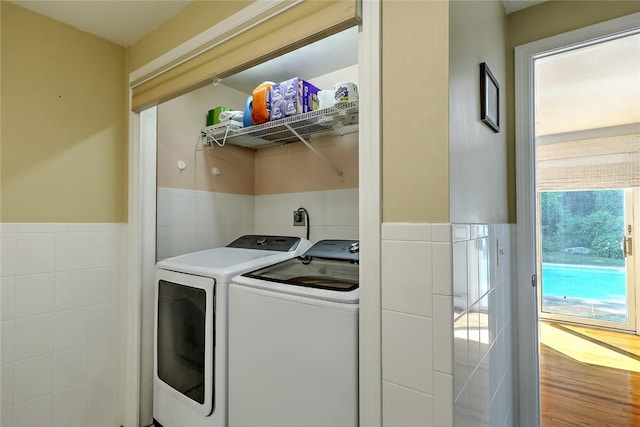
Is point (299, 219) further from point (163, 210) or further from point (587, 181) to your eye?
point (587, 181)

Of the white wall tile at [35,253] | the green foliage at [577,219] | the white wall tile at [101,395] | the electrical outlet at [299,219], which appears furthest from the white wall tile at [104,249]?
the green foliage at [577,219]

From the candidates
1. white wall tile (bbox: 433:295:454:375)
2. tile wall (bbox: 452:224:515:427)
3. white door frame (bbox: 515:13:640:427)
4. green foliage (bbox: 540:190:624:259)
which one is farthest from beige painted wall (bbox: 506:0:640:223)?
white wall tile (bbox: 433:295:454:375)

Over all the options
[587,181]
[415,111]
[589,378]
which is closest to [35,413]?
[415,111]

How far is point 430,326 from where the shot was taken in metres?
0.82

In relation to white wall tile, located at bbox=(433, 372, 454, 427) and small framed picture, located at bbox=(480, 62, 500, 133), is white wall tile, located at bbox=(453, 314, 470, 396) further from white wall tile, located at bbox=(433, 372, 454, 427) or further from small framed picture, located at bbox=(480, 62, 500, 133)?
small framed picture, located at bbox=(480, 62, 500, 133)

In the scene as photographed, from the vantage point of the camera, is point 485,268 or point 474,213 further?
point 485,268

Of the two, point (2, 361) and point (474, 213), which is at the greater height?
point (474, 213)

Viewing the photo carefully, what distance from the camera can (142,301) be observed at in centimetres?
180

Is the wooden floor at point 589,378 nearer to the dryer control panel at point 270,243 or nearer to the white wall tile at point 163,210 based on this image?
the dryer control panel at point 270,243

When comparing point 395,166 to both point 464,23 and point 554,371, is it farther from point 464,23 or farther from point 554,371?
point 554,371

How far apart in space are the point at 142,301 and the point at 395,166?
1663mm

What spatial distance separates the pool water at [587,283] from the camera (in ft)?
9.87

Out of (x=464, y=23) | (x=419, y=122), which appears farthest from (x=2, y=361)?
(x=464, y=23)

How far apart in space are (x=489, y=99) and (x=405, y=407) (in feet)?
3.75
